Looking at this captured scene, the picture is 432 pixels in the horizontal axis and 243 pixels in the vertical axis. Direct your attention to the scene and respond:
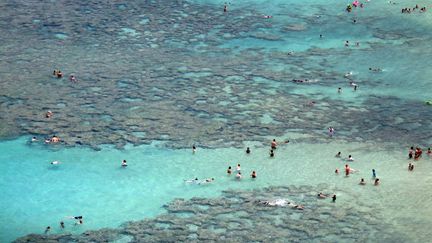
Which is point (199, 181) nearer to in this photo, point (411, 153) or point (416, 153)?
point (411, 153)

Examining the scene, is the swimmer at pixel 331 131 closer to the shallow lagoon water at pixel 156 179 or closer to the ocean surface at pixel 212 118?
the ocean surface at pixel 212 118

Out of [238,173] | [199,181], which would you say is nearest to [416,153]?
[238,173]

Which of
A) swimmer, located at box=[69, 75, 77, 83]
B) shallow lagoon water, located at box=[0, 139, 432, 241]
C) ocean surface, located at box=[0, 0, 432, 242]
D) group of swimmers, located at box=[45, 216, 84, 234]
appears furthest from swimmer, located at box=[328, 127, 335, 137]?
swimmer, located at box=[69, 75, 77, 83]

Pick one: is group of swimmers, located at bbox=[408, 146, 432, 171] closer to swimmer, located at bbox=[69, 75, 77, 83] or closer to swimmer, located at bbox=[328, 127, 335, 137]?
swimmer, located at bbox=[328, 127, 335, 137]

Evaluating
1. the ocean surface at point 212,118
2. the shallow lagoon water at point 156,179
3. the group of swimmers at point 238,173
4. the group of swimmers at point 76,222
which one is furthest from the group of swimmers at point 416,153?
the group of swimmers at point 76,222

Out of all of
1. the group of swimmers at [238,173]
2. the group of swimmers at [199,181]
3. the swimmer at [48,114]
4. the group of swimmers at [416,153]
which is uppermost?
the swimmer at [48,114]

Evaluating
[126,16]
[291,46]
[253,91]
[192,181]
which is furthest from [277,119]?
[126,16]

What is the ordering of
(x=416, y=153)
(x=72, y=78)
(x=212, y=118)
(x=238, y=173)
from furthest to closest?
(x=72, y=78) < (x=212, y=118) < (x=416, y=153) < (x=238, y=173)

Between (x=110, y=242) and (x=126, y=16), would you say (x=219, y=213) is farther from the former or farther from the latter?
(x=126, y=16)
